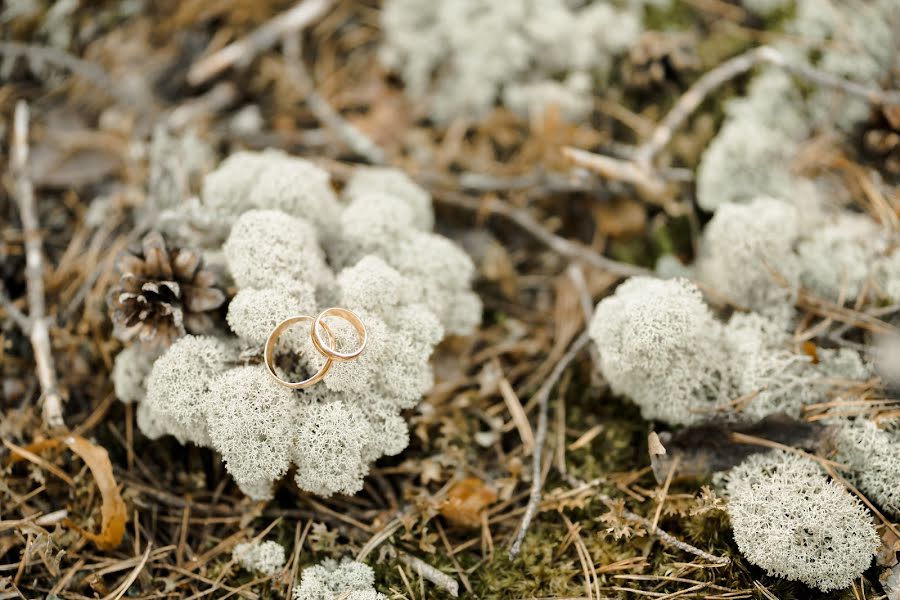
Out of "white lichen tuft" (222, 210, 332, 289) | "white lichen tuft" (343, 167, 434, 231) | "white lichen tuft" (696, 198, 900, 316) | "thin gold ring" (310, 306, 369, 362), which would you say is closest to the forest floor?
"white lichen tuft" (343, 167, 434, 231)

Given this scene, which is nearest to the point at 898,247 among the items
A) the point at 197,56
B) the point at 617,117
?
the point at 617,117

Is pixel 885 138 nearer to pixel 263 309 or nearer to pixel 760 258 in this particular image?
pixel 760 258

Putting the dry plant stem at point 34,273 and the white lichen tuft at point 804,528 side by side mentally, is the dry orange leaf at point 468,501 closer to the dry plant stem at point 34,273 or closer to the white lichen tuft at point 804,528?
the white lichen tuft at point 804,528

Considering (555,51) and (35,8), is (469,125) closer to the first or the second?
(555,51)

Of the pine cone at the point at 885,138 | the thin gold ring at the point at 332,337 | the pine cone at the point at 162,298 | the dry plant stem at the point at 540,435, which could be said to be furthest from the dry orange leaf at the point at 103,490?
the pine cone at the point at 885,138

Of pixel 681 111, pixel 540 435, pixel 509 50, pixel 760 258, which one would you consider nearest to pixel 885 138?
pixel 681 111

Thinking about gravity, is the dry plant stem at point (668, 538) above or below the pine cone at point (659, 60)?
below
